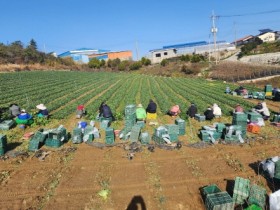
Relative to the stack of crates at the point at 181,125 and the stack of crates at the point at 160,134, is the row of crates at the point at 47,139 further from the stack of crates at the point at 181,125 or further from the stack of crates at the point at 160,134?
the stack of crates at the point at 181,125

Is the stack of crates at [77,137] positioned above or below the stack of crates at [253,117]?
above

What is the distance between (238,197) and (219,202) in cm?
87

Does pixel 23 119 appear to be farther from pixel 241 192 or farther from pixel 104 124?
pixel 241 192

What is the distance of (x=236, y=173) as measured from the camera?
31.6 ft

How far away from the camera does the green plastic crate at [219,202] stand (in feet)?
23.5

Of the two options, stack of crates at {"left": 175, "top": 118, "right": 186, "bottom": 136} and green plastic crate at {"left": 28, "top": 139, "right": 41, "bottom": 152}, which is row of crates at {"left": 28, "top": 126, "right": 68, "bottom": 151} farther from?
stack of crates at {"left": 175, "top": 118, "right": 186, "bottom": 136}

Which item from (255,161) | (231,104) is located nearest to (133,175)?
(255,161)

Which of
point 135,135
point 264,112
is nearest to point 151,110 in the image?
point 135,135

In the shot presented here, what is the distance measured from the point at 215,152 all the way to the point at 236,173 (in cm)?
201

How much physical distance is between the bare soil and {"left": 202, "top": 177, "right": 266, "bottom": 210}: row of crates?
1.82 feet

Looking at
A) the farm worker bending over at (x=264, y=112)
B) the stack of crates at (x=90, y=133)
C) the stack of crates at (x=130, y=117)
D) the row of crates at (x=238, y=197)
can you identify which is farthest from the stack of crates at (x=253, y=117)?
the stack of crates at (x=90, y=133)

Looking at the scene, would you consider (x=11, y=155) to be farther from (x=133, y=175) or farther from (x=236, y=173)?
(x=236, y=173)

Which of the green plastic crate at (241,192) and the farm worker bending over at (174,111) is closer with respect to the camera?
the green plastic crate at (241,192)

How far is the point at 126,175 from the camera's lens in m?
9.67
